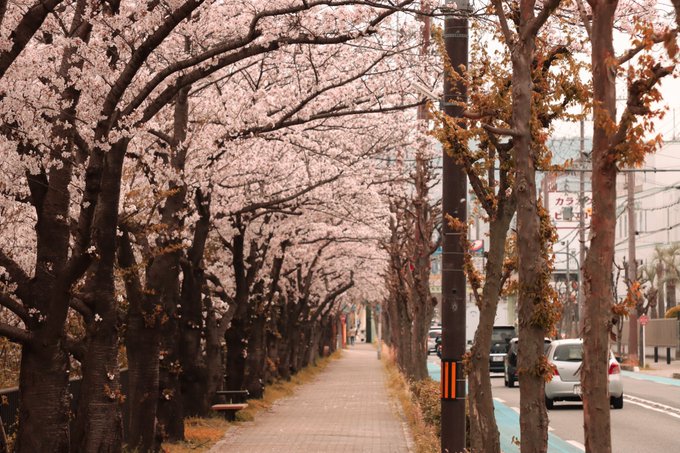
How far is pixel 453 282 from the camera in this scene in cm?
1299

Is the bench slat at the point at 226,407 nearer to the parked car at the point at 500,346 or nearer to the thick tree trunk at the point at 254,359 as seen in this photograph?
the thick tree trunk at the point at 254,359

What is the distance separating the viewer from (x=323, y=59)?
1689 centimetres

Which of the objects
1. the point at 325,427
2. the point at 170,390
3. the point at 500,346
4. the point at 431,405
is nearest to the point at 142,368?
the point at 170,390

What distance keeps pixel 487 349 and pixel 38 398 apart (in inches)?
200

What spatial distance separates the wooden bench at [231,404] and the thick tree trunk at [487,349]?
992 cm

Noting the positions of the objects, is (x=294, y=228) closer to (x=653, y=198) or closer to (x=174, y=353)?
(x=174, y=353)

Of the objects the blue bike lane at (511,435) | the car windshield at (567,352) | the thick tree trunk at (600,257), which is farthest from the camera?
the car windshield at (567,352)

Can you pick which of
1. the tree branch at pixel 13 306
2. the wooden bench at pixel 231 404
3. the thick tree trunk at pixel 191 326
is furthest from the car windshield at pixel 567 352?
the tree branch at pixel 13 306

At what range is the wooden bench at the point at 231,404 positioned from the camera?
22.6 metres

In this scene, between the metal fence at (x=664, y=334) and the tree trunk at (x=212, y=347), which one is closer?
the tree trunk at (x=212, y=347)

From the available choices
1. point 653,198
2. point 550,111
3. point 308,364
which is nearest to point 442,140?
point 550,111

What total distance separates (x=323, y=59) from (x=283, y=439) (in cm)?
711

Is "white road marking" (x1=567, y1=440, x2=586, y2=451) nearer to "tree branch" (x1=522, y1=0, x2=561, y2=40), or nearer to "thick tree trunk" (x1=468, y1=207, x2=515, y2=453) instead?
"thick tree trunk" (x1=468, y1=207, x2=515, y2=453)

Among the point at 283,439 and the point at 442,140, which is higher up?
the point at 442,140
